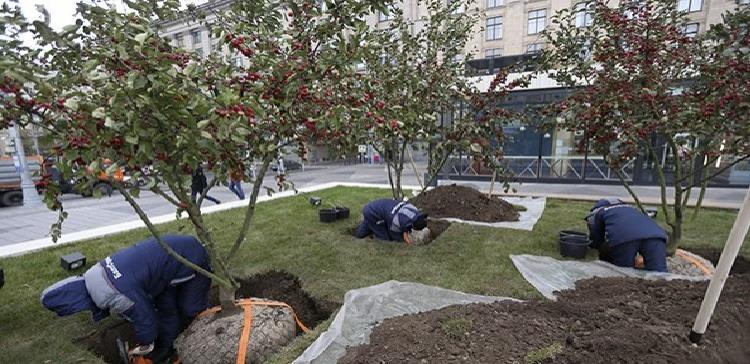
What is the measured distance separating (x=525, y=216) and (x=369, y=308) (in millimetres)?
4474

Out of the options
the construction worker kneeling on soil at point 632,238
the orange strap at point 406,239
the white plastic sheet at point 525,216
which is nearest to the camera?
the construction worker kneeling on soil at point 632,238

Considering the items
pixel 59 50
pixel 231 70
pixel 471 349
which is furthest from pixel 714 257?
pixel 59 50

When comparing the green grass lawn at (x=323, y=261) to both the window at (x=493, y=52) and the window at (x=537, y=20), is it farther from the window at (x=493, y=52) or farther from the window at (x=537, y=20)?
the window at (x=493, y=52)

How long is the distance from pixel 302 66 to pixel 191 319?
261 centimetres

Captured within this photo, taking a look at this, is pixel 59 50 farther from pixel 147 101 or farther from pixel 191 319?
pixel 191 319

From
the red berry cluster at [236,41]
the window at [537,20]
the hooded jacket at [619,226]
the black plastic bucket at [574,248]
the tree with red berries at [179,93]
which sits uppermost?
the window at [537,20]

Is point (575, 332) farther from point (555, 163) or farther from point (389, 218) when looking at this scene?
point (555, 163)

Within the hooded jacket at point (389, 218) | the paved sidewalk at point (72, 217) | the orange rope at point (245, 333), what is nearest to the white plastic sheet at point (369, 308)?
the orange rope at point (245, 333)

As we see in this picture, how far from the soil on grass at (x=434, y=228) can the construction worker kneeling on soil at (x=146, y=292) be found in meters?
2.87

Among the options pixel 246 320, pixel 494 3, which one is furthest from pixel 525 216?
pixel 494 3

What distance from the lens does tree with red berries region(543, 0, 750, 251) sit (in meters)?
3.28

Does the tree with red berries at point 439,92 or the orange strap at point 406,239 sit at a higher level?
the tree with red berries at point 439,92

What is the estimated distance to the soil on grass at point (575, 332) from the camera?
196 centimetres

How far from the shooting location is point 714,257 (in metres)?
4.49
